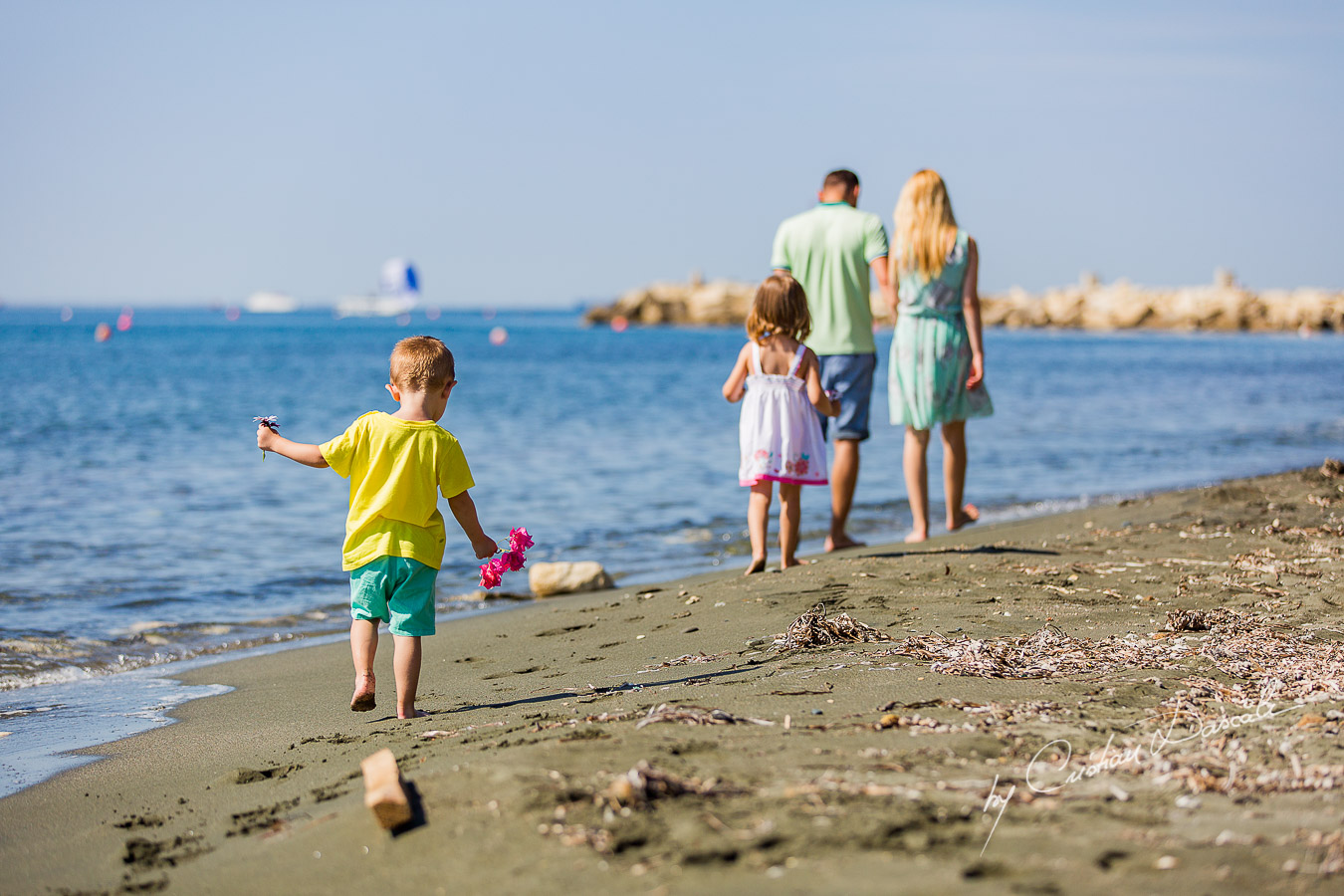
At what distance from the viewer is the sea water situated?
257 inches

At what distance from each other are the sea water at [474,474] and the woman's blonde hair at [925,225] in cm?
253

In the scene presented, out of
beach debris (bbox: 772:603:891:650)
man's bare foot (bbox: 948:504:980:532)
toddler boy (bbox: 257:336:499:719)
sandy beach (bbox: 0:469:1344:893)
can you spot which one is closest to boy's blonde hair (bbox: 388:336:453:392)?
toddler boy (bbox: 257:336:499:719)

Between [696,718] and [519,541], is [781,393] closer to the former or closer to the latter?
[519,541]

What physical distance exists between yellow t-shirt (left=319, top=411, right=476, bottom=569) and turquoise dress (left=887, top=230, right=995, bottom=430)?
3495 mm

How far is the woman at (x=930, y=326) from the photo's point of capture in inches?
244

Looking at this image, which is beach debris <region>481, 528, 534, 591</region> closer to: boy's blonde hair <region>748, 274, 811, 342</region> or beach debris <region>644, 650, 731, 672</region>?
beach debris <region>644, 650, 731, 672</region>

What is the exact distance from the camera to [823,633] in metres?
3.91

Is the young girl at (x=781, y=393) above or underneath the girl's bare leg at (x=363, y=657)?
above

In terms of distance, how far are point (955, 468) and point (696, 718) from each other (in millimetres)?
4363

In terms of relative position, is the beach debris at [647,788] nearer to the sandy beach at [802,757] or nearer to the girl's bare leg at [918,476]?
the sandy beach at [802,757]

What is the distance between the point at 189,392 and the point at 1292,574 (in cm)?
2779

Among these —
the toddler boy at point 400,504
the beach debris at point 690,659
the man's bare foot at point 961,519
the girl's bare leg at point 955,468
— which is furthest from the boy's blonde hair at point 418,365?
the man's bare foot at point 961,519

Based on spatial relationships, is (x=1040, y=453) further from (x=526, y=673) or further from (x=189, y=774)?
(x=189, y=774)

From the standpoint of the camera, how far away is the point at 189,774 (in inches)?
129
